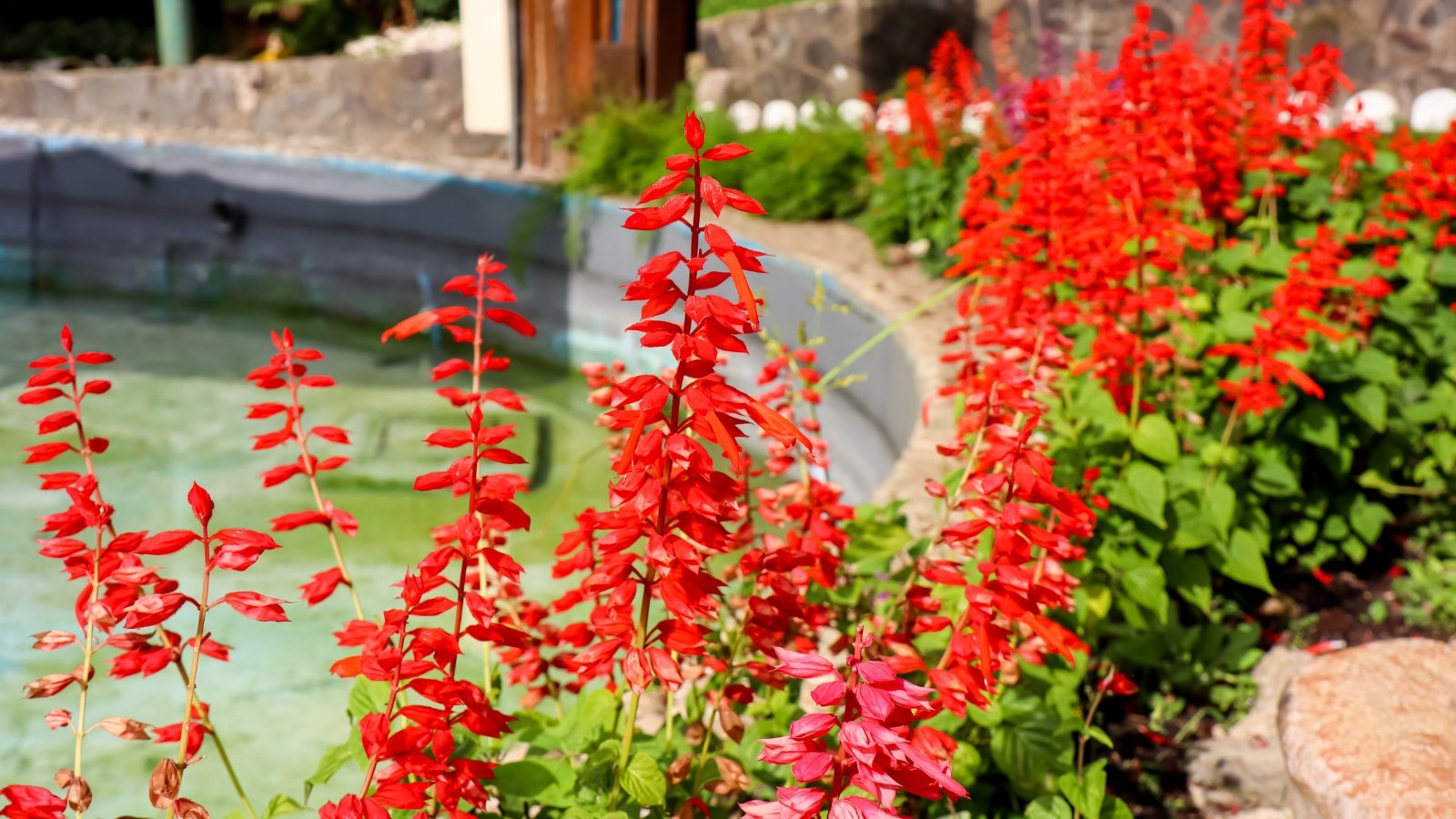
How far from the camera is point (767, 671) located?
1.42m

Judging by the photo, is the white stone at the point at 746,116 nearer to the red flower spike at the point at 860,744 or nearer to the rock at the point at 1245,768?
the rock at the point at 1245,768

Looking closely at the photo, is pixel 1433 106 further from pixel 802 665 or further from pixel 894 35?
pixel 802 665

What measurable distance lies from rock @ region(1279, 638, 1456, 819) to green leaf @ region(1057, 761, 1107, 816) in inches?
14.9

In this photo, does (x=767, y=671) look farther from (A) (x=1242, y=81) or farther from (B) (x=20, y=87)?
(B) (x=20, y=87)

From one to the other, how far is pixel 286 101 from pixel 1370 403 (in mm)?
10102

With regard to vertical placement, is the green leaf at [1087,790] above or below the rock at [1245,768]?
above

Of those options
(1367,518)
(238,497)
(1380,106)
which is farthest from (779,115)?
(1367,518)

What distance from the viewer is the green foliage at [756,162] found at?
6332mm

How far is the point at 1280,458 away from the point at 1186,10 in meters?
9.36

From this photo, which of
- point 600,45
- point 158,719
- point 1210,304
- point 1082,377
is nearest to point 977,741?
point 1082,377

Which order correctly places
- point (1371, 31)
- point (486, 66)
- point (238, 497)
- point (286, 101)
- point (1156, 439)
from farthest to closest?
point (286, 101) → point (1371, 31) → point (486, 66) → point (238, 497) → point (1156, 439)

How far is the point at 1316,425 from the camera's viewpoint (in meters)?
2.58

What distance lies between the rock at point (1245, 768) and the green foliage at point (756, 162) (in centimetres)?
417

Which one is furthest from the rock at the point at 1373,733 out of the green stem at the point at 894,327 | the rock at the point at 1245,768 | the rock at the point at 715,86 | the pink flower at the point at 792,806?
the rock at the point at 715,86
